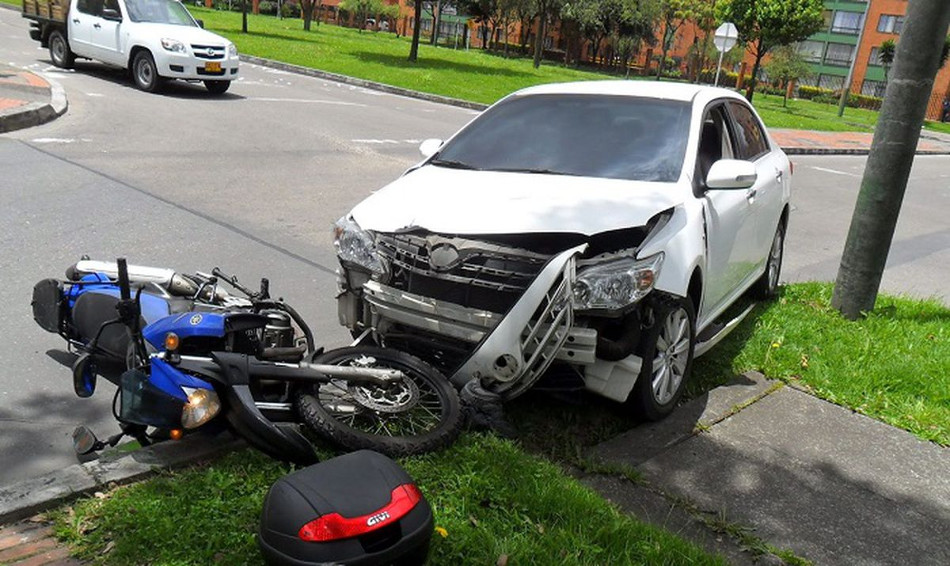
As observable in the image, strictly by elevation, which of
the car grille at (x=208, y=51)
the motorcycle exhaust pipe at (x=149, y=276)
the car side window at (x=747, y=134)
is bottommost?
the motorcycle exhaust pipe at (x=149, y=276)

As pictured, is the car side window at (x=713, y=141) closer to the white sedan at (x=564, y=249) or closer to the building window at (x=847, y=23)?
the white sedan at (x=564, y=249)

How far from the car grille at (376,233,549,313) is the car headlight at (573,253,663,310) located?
228 millimetres

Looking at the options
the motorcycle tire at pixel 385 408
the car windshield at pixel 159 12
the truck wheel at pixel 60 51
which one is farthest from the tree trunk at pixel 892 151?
the truck wheel at pixel 60 51

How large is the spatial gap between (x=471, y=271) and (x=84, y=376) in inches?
74.8

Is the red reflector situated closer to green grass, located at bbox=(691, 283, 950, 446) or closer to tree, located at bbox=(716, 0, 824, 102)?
green grass, located at bbox=(691, 283, 950, 446)

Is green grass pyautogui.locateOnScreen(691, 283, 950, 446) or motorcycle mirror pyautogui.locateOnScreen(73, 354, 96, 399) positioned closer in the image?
motorcycle mirror pyautogui.locateOnScreen(73, 354, 96, 399)

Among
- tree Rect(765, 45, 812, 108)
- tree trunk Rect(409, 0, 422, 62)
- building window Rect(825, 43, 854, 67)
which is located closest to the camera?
tree trunk Rect(409, 0, 422, 62)

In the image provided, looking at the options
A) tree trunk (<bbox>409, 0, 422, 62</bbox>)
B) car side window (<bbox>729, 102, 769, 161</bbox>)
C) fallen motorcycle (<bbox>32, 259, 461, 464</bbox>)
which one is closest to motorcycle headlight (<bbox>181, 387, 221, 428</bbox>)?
fallen motorcycle (<bbox>32, 259, 461, 464</bbox>)

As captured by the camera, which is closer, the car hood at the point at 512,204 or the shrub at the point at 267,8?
the car hood at the point at 512,204

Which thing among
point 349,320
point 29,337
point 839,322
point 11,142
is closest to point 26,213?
point 29,337

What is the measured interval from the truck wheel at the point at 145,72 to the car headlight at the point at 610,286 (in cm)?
1352

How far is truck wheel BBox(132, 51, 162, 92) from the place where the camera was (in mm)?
15422

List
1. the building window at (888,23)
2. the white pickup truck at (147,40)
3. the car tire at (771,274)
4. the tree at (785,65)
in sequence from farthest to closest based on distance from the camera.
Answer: the building window at (888,23) → the tree at (785,65) → the white pickup truck at (147,40) → the car tire at (771,274)

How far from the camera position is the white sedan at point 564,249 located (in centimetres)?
403
